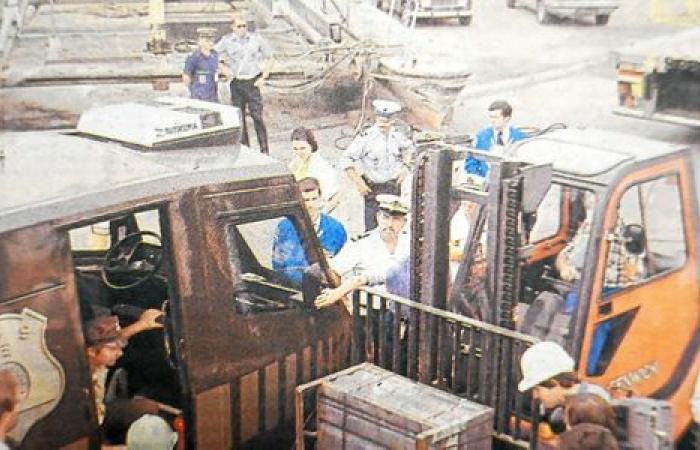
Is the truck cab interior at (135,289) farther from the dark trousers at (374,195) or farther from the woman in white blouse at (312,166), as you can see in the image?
the dark trousers at (374,195)

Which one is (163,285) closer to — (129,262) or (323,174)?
(129,262)

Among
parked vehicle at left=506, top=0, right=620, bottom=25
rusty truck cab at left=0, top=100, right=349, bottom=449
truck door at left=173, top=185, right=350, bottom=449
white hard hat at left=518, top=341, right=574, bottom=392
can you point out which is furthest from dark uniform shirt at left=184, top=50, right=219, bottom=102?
white hard hat at left=518, top=341, right=574, bottom=392

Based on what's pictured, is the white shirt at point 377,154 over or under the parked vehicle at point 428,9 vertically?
under

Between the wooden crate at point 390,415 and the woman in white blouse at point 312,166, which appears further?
the woman in white blouse at point 312,166

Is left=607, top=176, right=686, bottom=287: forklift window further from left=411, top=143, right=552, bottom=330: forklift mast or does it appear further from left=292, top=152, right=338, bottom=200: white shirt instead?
left=292, top=152, right=338, bottom=200: white shirt

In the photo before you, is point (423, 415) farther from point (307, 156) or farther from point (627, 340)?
point (307, 156)

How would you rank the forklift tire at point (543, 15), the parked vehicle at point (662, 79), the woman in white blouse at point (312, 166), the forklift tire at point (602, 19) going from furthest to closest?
the woman in white blouse at point (312, 166)
the forklift tire at point (543, 15)
the forklift tire at point (602, 19)
the parked vehicle at point (662, 79)

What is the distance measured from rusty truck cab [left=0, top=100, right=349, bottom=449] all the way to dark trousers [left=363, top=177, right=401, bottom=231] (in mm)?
207

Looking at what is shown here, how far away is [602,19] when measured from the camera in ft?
13.7

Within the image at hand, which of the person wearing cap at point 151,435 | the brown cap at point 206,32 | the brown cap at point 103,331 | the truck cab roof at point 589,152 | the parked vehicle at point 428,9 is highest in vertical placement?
the parked vehicle at point 428,9

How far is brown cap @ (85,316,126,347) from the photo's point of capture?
160 inches

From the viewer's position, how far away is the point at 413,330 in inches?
172

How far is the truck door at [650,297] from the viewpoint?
3980mm

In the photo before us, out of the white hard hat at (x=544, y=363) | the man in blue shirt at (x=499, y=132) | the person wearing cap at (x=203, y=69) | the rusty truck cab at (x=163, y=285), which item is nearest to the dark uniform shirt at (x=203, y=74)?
the person wearing cap at (x=203, y=69)
